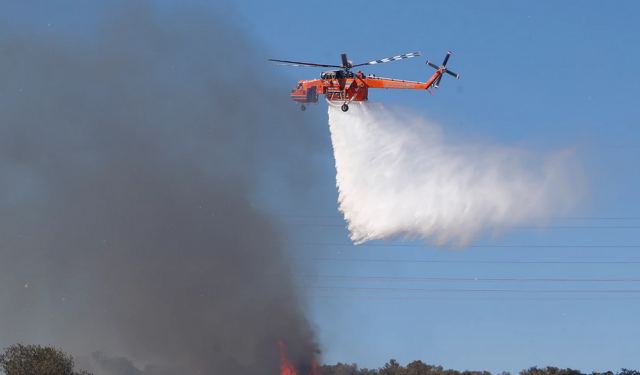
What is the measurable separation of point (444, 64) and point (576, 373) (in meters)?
84.6

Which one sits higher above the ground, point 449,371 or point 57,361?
point 449,371

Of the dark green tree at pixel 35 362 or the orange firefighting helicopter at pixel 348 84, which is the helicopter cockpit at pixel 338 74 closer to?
the orange firefighting helicopter at pixel 348 84

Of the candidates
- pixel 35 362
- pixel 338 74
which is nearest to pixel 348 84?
pixel 338 74

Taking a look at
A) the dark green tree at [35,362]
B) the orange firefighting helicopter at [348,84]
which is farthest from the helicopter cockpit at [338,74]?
the dark green tree at [35,362]

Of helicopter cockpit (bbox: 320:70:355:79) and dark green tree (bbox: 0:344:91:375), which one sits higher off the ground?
helicopter cockpit (bbox: 320:70:355:79)

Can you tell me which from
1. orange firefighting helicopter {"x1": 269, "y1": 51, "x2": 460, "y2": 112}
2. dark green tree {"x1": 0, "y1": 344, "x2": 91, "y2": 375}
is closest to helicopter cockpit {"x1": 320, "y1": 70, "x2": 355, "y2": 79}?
orange firefighting helicopter {"x1": 269, "y1": 51, "x2": 460, "y2": 112}

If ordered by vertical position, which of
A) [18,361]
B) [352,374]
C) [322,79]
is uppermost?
[322,79]

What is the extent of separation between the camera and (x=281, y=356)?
16025 centimetres

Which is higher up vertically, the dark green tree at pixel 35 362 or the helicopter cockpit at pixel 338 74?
the helicopter cockpit at pixel 338 74

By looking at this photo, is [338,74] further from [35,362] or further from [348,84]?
[35,362]

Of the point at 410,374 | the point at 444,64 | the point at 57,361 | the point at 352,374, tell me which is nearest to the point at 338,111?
the point at 444,64

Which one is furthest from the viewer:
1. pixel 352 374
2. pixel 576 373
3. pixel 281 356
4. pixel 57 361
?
pixel 576 373

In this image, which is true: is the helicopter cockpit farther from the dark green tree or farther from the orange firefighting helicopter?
the dark green tree

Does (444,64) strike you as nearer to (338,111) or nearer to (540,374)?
(338,111)
